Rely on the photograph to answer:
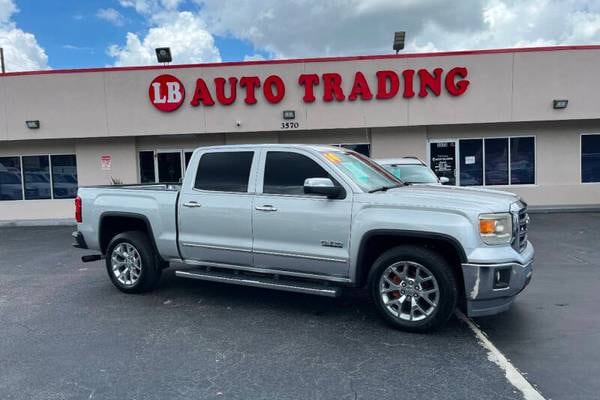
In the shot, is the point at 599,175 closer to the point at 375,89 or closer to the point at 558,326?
the point at 375,89

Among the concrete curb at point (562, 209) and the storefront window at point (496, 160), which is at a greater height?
the storefront window at point (496, 160)

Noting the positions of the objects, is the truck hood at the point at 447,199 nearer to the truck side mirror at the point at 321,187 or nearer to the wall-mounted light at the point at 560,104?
the truck side mirror at the point at 321,187

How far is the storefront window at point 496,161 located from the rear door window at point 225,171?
1193cm

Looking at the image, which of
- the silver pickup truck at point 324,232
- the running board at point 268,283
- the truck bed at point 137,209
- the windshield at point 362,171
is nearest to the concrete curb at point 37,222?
the truck bed at point 137,209

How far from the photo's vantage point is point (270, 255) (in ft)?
18.1

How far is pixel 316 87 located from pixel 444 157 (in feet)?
15.7

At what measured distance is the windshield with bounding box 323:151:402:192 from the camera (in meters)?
5.36

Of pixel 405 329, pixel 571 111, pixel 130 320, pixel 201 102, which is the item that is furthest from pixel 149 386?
pixel 571 111

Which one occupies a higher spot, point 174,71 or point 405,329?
point 174,71

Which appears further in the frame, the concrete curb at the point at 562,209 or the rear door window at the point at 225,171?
the concrete curb at the point at 562,209

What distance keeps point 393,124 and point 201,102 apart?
6.03 metres

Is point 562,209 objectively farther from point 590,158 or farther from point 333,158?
point 333,158

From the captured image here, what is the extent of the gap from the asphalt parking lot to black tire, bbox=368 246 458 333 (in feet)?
0.50

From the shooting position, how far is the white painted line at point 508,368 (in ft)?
11.8
